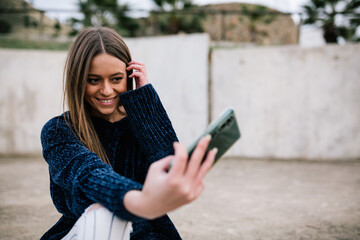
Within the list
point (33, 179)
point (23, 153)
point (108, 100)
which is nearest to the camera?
point (108, 100)

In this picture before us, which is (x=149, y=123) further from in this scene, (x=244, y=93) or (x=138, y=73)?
(x=244, y=93)

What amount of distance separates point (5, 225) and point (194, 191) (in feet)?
7.94

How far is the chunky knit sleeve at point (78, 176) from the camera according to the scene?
884 mm

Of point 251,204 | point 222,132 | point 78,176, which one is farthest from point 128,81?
point 251,204

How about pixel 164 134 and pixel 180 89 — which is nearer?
pixel 164 134

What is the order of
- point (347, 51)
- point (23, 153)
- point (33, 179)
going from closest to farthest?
point (33, 179) → point (347, 51) → point (23, 153)

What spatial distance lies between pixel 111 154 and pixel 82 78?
0.38m

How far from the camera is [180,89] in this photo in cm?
564

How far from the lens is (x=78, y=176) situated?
3.23 feet

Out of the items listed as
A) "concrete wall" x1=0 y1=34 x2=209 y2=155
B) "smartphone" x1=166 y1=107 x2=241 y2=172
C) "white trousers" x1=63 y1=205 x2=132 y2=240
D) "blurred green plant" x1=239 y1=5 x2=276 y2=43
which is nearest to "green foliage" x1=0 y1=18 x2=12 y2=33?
"concrete wall" x1=0 y1=34 x2=209 y2=155

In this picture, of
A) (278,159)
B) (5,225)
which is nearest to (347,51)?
(278,159)

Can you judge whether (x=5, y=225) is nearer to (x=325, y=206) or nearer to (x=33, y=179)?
(x=33, y=179)

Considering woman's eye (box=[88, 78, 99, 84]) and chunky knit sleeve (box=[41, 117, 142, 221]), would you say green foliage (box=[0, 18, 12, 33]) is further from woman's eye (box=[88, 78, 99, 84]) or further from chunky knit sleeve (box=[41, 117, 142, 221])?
chunky knit sleeve (box=[41, 117, 142, 221])

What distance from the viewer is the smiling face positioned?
133cm
